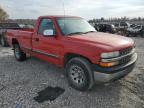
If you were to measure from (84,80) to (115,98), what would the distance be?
823mm

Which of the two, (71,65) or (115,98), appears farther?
(71,65)

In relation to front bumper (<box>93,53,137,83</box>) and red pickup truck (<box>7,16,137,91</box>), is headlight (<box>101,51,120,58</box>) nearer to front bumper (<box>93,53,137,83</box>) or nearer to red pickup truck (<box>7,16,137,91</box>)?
red pickup truck (<box>7,16,137,91</box>)

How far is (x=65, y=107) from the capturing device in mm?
3494

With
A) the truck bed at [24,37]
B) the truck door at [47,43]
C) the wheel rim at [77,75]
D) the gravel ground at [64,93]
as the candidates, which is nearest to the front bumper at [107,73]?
the wheel rim at [77,75]

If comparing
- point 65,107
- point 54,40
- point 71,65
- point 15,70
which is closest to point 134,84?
point 71,65

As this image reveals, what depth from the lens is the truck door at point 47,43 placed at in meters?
4.54

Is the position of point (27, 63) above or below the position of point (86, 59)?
below

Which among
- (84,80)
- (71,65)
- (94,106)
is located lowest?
(94,106)

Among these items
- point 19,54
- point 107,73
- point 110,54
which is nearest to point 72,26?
point 110,54

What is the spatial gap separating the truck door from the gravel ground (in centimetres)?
65

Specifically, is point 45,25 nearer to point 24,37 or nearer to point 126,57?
point 24,37

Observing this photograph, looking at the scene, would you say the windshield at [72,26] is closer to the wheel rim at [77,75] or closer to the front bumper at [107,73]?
the wheel rim at [77,75]

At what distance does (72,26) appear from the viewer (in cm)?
482

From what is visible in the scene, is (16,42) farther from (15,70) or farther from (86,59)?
(86,59)
